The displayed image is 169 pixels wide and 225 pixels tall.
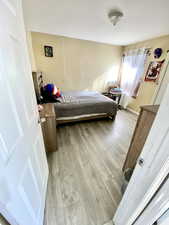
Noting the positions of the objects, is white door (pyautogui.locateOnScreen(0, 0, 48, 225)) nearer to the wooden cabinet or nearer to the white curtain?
the wooden cabinet

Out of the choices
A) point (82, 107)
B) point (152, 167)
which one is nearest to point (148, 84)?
point (82, 107)

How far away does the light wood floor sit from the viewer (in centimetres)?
115

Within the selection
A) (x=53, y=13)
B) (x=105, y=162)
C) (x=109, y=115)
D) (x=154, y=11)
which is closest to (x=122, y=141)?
(x=105, y=162)

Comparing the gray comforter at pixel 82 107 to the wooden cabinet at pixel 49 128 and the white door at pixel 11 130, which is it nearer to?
the wooden cabinet at pixel 49 128

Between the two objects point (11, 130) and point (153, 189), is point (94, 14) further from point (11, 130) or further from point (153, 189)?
point (153, 189)

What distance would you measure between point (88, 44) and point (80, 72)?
105 cm

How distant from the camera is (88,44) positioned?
390 cm

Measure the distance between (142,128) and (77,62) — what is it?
12.1ft

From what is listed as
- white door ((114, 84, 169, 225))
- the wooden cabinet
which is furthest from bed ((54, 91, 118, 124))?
white door ((114, 84, 169, 225))

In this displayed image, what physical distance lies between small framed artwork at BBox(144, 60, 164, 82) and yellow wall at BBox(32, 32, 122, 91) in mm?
1594

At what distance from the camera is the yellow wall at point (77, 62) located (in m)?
3.52

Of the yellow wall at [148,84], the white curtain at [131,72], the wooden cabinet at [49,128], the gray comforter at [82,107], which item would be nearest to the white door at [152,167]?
the wooden cabinet at [49,128]

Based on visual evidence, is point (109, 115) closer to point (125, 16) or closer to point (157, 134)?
point (125, 16)

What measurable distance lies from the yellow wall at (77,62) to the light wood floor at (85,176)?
2286 millimetres
